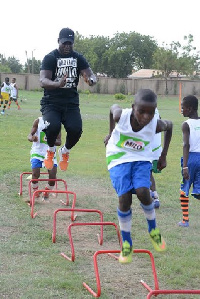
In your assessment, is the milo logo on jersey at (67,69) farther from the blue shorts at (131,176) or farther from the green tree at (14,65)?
the green tree at (14,65)

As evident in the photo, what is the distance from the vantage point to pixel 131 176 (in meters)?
5.62

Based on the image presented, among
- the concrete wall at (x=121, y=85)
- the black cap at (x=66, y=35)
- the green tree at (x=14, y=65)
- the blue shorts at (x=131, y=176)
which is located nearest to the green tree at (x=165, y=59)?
the concrete wall at (x=121, y=85)

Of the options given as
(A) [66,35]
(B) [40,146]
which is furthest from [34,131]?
(A) [66,35]

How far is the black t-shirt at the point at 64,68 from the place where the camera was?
26.0ft

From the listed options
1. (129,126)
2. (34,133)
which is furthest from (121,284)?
(34,133)

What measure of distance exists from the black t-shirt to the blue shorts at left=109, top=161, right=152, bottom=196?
272cm

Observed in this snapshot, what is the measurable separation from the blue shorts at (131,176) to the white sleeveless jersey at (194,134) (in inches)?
109

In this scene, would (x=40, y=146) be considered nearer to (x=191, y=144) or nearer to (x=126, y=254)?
(x=191, y=144)

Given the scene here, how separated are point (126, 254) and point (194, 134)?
10.8 feet

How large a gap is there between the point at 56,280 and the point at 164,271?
51.2 inches

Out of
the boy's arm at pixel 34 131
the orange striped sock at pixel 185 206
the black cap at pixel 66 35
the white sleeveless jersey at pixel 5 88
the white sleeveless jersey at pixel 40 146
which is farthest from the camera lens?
the white sleeveless jersey at pixel 5 88

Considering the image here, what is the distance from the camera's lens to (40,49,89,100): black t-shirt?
792 centimetres

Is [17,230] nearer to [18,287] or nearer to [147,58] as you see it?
[18,287]

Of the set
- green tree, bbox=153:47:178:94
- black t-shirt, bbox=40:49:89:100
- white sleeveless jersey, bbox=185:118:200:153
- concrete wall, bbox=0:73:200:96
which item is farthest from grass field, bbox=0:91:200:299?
green tree, bbox=153:47:178:94
